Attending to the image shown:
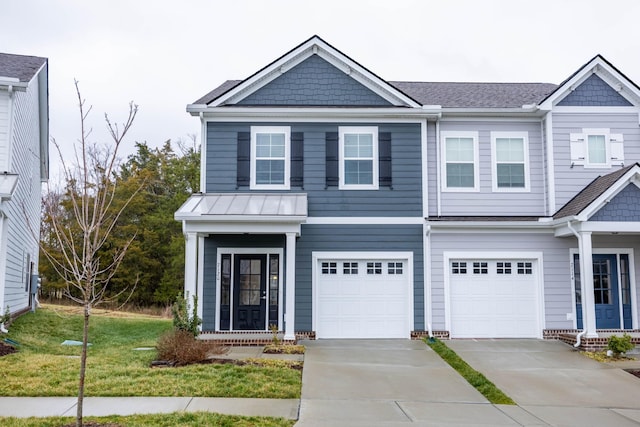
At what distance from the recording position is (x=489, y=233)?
13312mm

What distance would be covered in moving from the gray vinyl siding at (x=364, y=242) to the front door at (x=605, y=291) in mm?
4006

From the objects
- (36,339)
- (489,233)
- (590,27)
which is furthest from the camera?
(590,27)

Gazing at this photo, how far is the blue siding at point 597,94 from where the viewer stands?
1373 cm

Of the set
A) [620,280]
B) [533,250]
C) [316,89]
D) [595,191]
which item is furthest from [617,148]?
[316,89]

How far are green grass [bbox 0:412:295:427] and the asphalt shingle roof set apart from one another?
360 inches

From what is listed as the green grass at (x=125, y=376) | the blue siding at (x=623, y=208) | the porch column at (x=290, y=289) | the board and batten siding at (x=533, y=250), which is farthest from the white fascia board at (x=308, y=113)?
the green grass at (x=125, y=376)

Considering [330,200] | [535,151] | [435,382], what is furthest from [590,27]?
[435,382]

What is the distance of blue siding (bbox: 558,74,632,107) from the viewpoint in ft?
45.1

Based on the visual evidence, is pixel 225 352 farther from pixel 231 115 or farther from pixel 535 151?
pixel 535 151

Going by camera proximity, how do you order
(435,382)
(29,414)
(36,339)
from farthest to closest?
1. (36,339)
2. (435,382)
3. (29,414)

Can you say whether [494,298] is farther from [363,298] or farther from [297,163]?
[297,163]

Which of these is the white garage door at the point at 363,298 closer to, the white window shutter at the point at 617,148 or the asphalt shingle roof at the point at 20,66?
the white window shutter at the point at 617,148

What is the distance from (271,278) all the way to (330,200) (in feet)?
8.12

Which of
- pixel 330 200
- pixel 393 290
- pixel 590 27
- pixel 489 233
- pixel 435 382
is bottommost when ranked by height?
pixel 435 382
